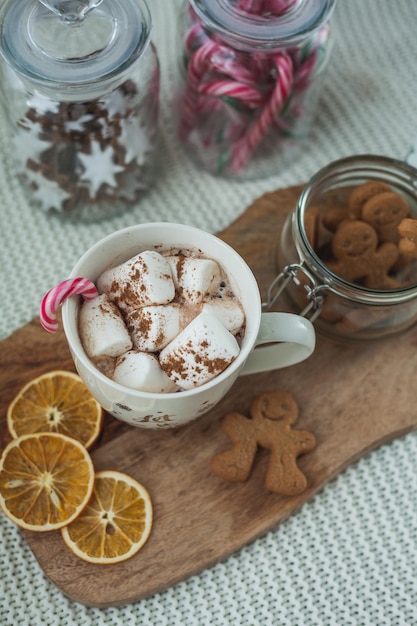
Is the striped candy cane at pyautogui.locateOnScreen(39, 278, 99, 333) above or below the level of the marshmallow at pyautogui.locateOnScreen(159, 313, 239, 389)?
above

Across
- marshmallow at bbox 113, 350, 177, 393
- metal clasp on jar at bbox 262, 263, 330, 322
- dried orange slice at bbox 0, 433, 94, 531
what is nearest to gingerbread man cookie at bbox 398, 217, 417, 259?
metal clasp on jar at bbox 262, 263, 330, 322

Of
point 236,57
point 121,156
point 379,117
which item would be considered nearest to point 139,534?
point 121,156

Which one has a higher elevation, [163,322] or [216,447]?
[163,322]

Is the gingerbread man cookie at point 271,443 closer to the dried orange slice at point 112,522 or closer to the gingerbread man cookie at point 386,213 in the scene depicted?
the dried orange slice at point 112,522

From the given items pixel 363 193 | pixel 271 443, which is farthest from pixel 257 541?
pixel 363 193

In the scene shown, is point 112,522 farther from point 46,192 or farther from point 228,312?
point 46,192

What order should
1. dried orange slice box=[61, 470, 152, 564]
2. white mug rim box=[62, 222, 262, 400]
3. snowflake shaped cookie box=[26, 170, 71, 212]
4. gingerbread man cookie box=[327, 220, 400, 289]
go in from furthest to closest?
1. snowflake shaped cookie box=[26, 170, 71, 212]
2. gingerbread man cookie box=[327, 220, 400, 289]
3. dried orange slice box=[61, 470, 152, 564]
4. white mug rim box=[62, 222, 262, 400]

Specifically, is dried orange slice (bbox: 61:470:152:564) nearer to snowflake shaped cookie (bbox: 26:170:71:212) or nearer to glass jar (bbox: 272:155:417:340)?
glass jar (bbox: 272:155:417:340)
